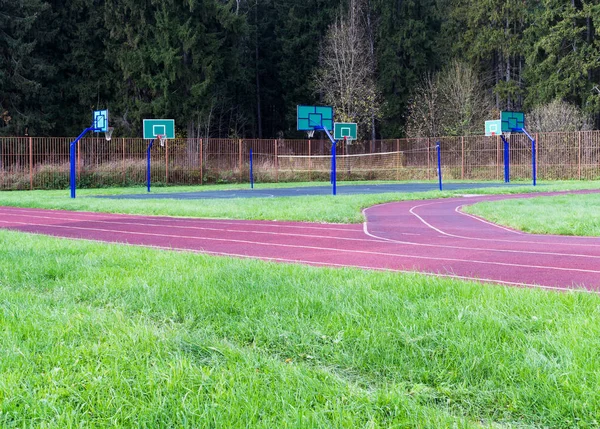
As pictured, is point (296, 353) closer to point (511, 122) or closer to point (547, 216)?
point (547, 216)

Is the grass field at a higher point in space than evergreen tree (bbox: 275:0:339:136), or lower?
lower

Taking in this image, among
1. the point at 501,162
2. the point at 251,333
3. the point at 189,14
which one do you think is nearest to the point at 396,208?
the point at 251,333

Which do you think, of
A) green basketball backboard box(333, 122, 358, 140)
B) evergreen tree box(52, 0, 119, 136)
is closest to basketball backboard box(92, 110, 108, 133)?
green basketball backboard box(333, 122, 358, 140)

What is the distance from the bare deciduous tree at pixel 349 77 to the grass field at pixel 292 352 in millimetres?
41222

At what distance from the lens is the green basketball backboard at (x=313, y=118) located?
30.3 meters

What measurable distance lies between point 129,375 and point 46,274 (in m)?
3.31

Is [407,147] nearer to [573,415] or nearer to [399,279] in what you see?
[399,279]

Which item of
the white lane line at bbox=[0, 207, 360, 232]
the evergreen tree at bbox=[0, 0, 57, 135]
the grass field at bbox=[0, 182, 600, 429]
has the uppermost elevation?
the evergreen tree at bbox=[0, 0, 57, 135]

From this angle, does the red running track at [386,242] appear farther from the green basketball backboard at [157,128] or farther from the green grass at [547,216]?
the green basketball backboard at [157,128]

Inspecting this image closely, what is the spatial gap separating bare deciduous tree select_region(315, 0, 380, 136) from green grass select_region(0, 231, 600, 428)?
41332mm

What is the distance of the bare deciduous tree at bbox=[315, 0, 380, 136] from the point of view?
151 ft

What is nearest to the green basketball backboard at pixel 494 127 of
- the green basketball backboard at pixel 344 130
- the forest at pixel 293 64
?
the green basketball backboard at pixel 344 130

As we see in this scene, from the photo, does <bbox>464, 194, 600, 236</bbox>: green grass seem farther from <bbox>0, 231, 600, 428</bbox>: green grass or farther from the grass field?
<bbox>0, 231, 600, 428</bbox>: green grass

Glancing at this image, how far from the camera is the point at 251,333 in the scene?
420 cm
